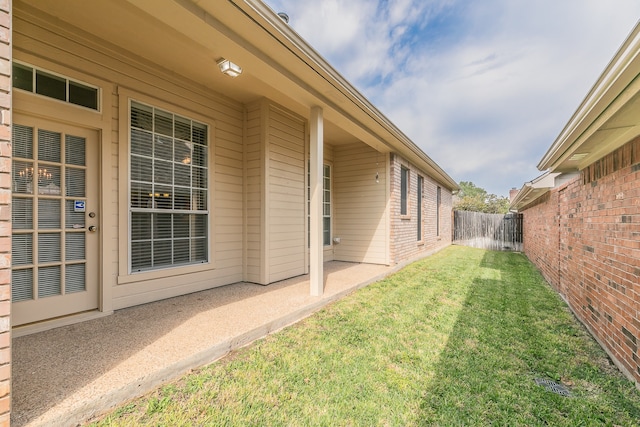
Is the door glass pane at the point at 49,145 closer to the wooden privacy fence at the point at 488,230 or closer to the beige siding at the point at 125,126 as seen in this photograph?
the beige siding at the point at 125,126

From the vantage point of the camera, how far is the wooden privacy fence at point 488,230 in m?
12.3

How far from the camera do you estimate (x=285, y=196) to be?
5.32m

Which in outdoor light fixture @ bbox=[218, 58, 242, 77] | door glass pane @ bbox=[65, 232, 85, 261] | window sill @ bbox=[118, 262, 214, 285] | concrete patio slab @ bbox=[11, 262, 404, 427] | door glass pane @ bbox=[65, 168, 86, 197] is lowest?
concrete patio slab @ bbox=[11, 262, 404, 427]

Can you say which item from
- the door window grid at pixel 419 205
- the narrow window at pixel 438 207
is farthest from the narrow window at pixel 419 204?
the narrow window at pixel 438 207

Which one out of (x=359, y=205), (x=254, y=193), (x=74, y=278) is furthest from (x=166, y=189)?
(x=359, y=205)

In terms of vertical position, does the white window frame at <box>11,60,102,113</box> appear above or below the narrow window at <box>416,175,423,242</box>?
above

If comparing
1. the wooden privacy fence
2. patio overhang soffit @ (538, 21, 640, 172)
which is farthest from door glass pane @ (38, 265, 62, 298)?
the wooden privacy fence

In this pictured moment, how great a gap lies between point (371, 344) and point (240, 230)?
304 centimetres

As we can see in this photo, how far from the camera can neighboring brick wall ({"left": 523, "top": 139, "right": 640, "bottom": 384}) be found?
7.77 feet

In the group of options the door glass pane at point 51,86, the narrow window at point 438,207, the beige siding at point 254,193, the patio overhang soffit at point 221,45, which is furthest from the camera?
the narrow window at point 438,207

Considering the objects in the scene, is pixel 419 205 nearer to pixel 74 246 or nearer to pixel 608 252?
pixel 608 252

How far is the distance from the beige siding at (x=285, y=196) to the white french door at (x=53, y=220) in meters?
2.39

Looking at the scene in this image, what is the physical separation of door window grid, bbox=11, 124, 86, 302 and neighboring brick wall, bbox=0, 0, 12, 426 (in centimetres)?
180

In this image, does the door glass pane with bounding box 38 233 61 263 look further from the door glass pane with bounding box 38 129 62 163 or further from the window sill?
the door glass pane with bounding box 38 129 62 163
